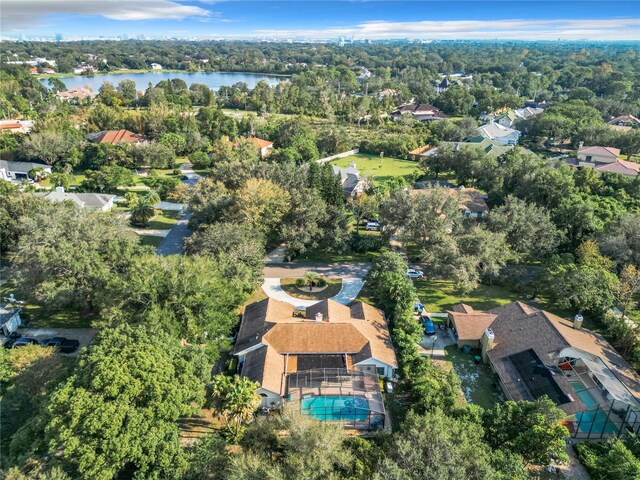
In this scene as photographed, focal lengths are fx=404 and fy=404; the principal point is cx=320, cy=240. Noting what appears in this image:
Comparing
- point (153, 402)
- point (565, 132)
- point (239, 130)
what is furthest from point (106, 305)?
point (565, 132)

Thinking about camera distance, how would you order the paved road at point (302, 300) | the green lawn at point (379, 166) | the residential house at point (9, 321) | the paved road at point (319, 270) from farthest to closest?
the green lawn at point (379, 166) < the paved road at point (319, 270) < the paved road at point (302, 300) < the residential house at point (9, 321)

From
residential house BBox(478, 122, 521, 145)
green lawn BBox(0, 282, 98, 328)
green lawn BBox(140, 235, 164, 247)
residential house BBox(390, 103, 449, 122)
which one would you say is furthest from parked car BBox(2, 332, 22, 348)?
residential house BBox(390, 103, 449, 122)

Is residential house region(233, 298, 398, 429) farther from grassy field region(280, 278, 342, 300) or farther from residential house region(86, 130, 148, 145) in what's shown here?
residential house region(86, 130, 148, 145)

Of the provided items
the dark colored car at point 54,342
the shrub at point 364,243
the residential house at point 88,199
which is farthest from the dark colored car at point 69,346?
the residential house at point 88,199

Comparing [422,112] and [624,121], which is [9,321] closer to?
[422,112]

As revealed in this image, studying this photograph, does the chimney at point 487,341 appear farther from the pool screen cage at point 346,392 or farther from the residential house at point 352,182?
the residential house at point 352,182
